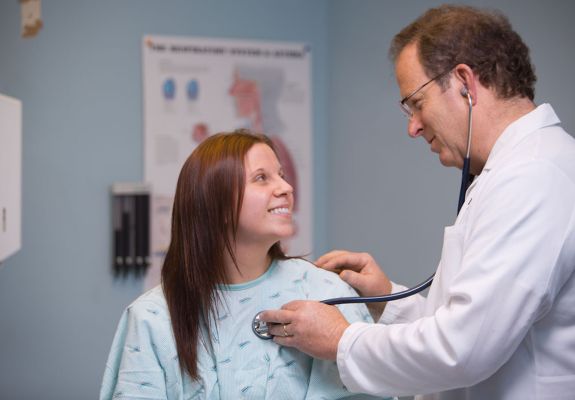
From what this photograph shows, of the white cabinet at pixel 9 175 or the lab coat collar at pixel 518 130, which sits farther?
the white cabinet at pixel 9 175

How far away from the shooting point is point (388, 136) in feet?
7.89

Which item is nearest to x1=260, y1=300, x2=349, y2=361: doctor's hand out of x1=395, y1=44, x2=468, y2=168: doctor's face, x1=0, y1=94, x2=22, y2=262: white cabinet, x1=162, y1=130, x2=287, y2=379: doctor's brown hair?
x1=162, y1=130, x2=287, y2=379: doctor's brown hair

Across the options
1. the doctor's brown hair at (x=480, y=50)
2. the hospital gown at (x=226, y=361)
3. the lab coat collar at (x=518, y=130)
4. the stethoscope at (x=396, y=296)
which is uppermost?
the doctor's brown hair at (x=480, y=50)

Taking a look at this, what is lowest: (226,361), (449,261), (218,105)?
(226,361)

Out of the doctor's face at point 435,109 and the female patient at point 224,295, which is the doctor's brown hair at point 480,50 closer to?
the doctor's face at point 435,109

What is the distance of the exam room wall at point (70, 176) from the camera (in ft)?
8.10

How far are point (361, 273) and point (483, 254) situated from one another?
0.59 m

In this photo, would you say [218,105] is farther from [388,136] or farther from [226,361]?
[226,361]

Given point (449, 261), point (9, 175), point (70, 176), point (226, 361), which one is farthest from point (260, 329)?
point (70, 176)

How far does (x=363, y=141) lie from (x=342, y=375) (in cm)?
153

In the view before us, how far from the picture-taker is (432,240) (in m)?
2.12

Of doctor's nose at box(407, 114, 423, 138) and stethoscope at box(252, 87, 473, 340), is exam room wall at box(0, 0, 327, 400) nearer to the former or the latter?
stethoscope at box(252, 87, 473, 340)

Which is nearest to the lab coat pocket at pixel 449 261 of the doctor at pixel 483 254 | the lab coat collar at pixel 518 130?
the doctor at pixel 483 254

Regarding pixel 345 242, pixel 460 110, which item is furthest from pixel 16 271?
pixel 460 110
